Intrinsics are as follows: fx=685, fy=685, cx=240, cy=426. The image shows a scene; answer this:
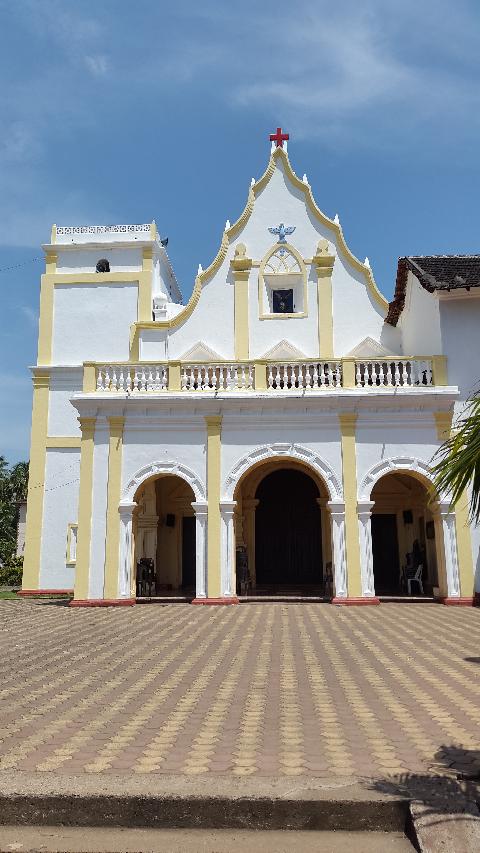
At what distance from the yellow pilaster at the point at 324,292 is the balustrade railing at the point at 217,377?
385 cm

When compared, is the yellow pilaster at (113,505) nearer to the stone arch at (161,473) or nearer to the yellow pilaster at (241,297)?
the stone arch at (161,473)

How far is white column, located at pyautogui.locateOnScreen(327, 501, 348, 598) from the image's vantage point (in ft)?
48.6

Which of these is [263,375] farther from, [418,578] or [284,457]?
[418,578]

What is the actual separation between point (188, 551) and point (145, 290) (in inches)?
329

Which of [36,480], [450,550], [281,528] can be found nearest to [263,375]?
[281,528]

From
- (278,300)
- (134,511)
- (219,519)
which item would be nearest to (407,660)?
(219,519)

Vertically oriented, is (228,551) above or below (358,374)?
below

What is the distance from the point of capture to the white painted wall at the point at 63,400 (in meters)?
21.4

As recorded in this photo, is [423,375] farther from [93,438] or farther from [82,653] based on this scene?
[82,653]

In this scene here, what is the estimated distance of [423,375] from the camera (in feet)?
51.9

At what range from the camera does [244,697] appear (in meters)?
6.27

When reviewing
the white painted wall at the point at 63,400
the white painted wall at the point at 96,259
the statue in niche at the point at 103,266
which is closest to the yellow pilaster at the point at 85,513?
the white painted wall at the point at 63,400

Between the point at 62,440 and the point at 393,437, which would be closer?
the point at 393,437

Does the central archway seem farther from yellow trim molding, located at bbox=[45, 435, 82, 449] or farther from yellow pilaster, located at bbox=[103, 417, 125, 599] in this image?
yellow trim molding, located at bbox=[45, 435, 82, 449]
